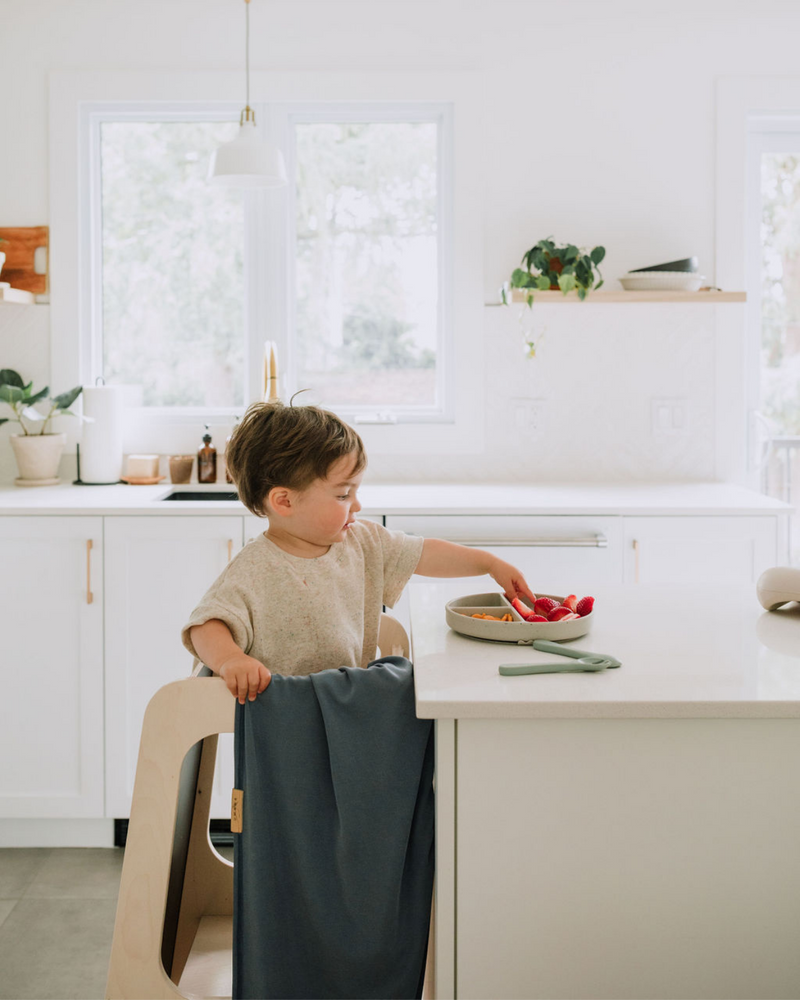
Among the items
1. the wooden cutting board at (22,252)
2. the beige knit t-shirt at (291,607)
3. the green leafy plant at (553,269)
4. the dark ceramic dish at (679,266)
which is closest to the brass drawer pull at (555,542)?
the green leafy plant at (553,269)

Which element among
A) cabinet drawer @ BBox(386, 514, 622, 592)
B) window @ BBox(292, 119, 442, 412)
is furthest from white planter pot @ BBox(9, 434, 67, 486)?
cabinet drawer @ BBox(386, 514, 622, 592)

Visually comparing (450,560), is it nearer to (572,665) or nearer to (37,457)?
(572,665)

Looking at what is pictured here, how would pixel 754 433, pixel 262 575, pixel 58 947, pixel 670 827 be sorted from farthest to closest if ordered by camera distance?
1. pixel 754 433
2. pixel 58 947
3. pixel 262 575
4. pixel 670 827

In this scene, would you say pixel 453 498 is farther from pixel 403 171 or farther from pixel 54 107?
pixel 54 107

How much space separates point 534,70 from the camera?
123 inches

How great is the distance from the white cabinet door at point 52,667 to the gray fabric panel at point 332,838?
1.54 meters

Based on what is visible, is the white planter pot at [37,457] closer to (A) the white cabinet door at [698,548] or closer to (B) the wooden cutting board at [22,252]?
(B) the wooden cutting board at [22,252]

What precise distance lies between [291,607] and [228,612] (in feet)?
0.31

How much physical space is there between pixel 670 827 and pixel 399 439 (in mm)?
2202

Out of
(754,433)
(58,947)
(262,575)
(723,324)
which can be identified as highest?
(723,324)

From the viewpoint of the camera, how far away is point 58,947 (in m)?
2.20

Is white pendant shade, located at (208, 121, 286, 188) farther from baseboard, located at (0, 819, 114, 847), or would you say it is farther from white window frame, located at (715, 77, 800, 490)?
baseboard, located at (0, 819, 114, 847)

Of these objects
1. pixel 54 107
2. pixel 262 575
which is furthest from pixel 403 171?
pixel 262 575

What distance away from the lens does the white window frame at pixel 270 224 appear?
3117 mm
